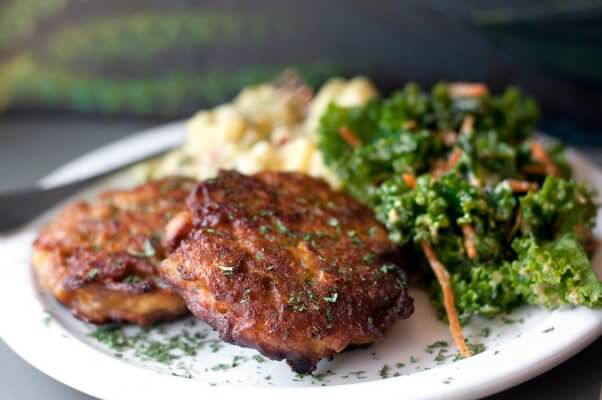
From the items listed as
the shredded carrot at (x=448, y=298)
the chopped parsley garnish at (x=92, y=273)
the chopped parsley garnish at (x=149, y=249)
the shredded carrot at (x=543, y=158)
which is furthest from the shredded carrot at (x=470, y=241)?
the chopped parsley garnish at (x=92, y=273)

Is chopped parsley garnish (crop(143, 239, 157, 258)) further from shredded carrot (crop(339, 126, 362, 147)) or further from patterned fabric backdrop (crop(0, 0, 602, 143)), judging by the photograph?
patterned fabric backdrop (crop(0, 0, 602, 143))

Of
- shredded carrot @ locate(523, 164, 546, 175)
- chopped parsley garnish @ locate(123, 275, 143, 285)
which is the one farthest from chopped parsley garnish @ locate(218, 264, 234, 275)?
shredded carrot @ locate(523, 164, 546, 175)

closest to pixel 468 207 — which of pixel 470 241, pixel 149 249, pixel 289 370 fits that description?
pixel 470 241

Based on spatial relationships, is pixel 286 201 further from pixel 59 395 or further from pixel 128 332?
pixel 59 395

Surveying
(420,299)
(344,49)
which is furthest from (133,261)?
(344,49)

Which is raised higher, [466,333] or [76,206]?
[76,206]

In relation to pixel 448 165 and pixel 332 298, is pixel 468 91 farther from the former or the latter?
pixel 332 298

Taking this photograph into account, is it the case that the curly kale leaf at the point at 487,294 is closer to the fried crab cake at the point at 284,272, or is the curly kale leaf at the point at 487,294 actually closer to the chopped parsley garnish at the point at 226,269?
the fried crab cake at the point at 284,272
